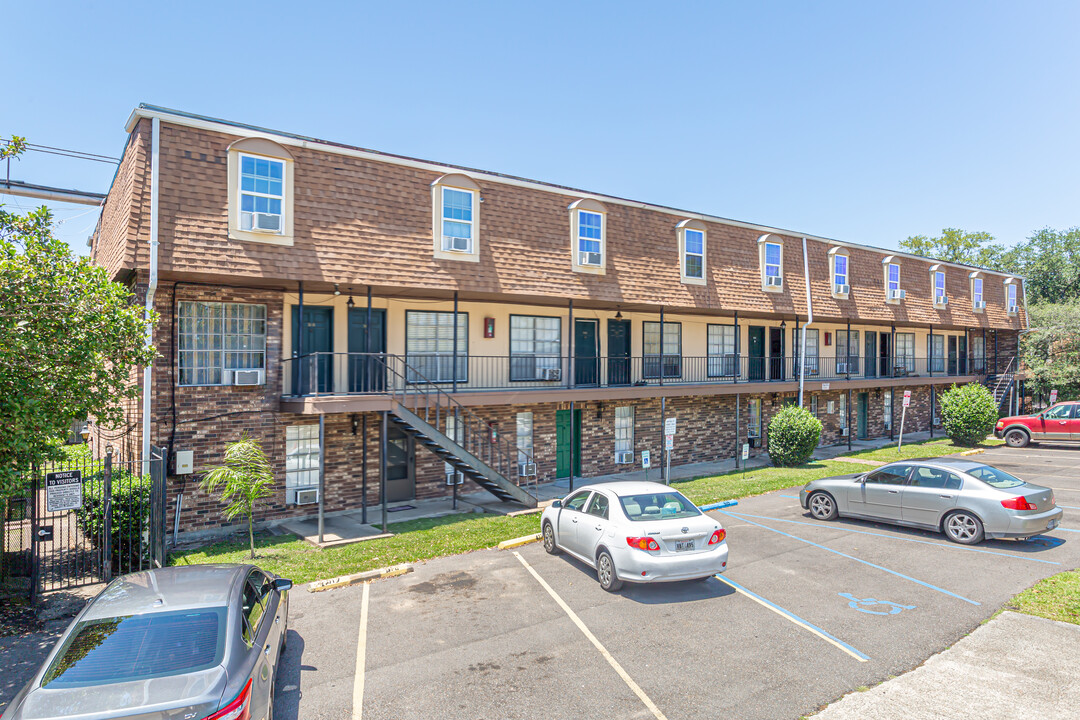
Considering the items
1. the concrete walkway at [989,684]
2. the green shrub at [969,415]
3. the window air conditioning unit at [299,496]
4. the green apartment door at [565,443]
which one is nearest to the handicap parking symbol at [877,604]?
the concrete walkway at [989,684]

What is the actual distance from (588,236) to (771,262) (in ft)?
27.1

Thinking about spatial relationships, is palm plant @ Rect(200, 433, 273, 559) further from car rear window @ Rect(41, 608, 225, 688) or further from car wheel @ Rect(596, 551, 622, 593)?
car wheel @ Rect(596, 551, 622, 593)

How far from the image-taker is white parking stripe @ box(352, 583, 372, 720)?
5777mm

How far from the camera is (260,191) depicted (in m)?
12.3

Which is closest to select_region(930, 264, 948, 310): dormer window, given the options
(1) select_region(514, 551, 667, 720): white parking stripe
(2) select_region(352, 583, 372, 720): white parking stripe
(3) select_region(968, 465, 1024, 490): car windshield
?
(3) select_region(968, 465, 1024, 490): car windshield

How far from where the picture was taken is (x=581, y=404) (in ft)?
61.8

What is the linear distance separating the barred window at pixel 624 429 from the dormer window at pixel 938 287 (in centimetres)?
1817

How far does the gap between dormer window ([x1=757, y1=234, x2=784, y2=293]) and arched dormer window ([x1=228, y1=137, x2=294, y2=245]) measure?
1559 cm

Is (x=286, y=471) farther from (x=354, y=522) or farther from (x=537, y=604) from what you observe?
(x=537, y=604)

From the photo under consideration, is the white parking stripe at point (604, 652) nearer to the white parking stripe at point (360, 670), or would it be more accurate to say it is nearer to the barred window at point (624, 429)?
the white parking stripe at point (360, 670)

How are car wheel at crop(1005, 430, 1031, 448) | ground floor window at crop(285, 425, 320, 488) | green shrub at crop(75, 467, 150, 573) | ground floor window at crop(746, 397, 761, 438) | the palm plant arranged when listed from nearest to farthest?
green shrub at crop(75, 467, 150, 573) < the palm plant < ground floor window at crop(285, 425, 320, 488) < ground floor window at crop(746, 397, 761, 438) < car wheel at crop(1005, 430, 1031, 448)

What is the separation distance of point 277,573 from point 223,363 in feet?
16.9

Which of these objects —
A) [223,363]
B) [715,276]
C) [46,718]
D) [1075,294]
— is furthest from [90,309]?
[1075,294]

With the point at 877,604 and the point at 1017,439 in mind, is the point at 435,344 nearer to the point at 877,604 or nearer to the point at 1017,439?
the point at 877,604
